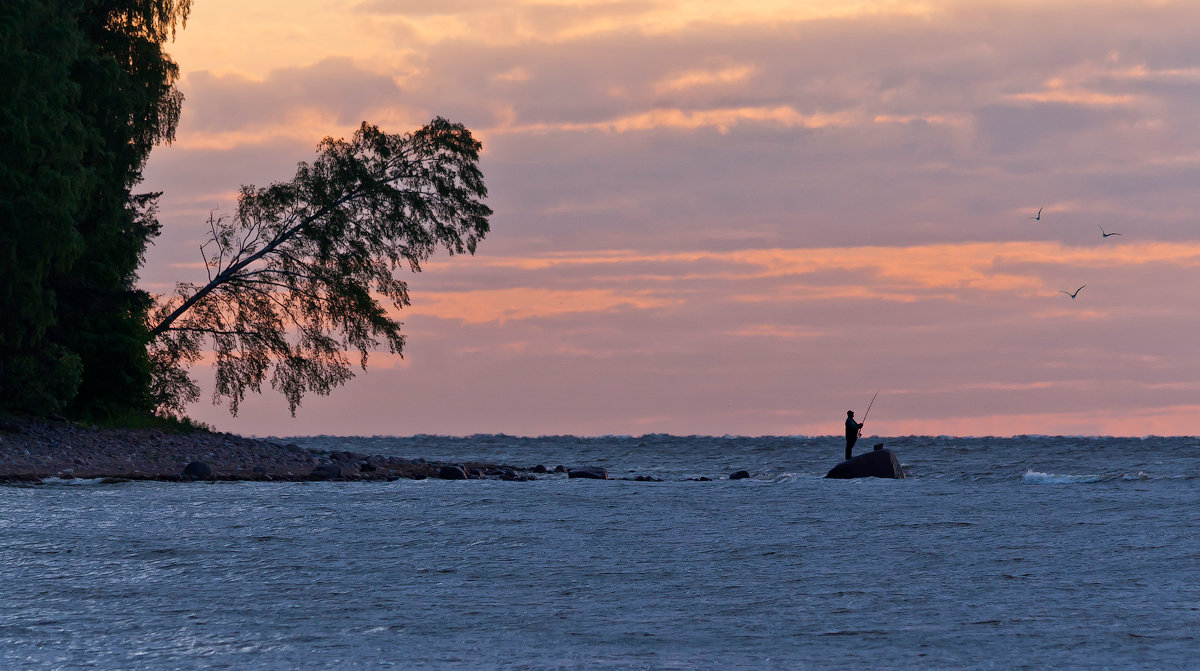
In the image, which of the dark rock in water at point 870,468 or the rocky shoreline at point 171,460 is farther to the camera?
the dark rock in water at point 870,468

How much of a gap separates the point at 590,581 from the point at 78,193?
77.2ft

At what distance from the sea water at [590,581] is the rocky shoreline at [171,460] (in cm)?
325

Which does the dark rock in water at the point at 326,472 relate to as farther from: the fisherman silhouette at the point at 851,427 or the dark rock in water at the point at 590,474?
the fisherman silhouette at the point at 851,427

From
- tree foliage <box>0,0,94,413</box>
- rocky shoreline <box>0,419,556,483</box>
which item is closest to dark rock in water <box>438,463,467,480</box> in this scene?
rocky shoreline <box>0,419,556,483</box>

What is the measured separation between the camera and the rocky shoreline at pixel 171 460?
31.0 m

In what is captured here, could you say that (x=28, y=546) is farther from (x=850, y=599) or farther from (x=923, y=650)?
(x=923, y=650)

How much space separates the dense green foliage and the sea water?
761 cm

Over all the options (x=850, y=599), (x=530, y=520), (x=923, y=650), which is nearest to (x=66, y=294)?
(x=530, y=520)

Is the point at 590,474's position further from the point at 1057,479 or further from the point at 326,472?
the point at 1057,479

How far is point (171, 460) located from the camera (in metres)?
33.8

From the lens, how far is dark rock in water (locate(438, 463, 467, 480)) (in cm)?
3612

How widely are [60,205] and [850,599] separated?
25555 millimetres

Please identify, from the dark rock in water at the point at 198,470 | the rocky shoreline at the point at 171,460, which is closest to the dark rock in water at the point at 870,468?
the rocky shoreline at the point at 171,460

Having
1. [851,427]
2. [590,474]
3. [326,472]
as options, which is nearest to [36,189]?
[326,472]
